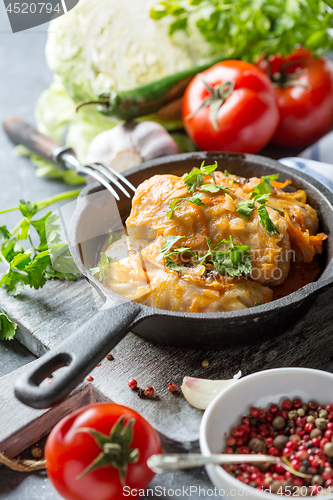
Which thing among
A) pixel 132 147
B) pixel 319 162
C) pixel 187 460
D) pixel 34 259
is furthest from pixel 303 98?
pixel 187 460

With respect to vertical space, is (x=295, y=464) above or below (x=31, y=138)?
below

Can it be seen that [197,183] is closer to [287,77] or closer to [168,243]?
[168,243]

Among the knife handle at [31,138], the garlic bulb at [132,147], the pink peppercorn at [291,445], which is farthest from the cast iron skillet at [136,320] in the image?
the knife handle at [31,138]

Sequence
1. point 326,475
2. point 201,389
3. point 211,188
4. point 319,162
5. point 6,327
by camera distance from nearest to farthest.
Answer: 1. point 326,475
2. point 201,389
3. point 211,188
4. point 6,327
5. point 319,162

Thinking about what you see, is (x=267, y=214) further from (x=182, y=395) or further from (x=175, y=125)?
(x=175, y=125)

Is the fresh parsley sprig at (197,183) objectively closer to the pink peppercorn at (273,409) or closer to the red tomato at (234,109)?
the pink peppercorn at (273,409)
